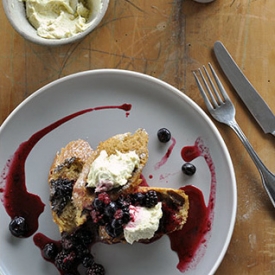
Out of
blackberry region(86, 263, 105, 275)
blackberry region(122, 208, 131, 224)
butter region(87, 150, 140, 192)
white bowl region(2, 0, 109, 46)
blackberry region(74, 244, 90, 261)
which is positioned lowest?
blackberry region(86, 263, 105, 275)

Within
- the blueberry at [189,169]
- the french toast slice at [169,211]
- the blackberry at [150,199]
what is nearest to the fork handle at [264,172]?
the blueberry at [189,169]

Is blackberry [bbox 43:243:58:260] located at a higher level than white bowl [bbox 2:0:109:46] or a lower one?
lower

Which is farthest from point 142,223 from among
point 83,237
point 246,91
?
point 246,91

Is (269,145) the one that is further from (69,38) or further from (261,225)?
(69,38)

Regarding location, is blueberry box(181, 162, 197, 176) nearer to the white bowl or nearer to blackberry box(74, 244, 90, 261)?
blackberry box(74, 244, 90, 261)

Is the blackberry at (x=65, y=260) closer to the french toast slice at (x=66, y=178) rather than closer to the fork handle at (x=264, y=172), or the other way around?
the french toast slice at (x=66, y=178)

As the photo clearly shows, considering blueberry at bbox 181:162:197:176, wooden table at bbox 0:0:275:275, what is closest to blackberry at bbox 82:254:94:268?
blueberry at bbox 181:162:197:176
